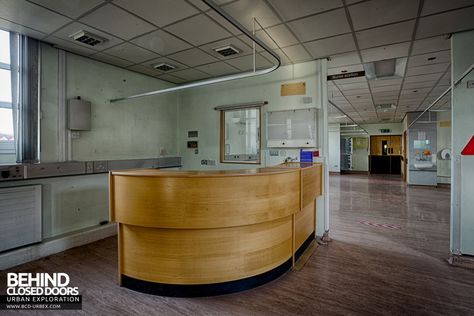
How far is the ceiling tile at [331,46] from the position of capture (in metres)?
3.40

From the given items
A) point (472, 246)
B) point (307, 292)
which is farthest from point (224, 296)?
point (472, 246)

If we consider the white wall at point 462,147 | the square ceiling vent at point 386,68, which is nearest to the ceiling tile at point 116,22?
the square ceiling vent at point 386,68

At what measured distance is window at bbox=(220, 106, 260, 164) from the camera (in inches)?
193

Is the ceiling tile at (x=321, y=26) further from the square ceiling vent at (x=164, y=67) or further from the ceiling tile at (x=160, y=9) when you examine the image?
the square ceiling vent at (x=164, y=67)

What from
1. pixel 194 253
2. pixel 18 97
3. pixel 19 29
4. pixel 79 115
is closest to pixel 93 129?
pixel 79 115

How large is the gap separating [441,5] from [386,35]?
0.70 m

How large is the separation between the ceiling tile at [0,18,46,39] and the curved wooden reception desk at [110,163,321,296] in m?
2.36

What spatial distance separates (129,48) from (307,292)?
4.07 metres

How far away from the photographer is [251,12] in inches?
108

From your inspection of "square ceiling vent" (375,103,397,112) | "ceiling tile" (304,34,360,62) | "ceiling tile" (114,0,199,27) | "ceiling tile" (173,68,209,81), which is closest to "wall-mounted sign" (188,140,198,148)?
"ceiling tile" (173,68,209,81)

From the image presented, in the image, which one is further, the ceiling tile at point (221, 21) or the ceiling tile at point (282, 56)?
the ceiling tile at point (282, 56)

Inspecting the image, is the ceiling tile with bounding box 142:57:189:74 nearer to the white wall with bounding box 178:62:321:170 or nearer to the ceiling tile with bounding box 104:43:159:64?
the ceiling tile with bounding box 104:43:159:64

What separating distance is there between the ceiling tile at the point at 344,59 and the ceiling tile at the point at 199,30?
6.42 ft

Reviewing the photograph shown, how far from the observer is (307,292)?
2.53m
